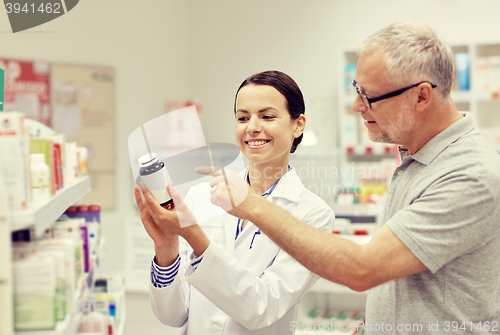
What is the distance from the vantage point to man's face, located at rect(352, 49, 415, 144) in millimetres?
1301

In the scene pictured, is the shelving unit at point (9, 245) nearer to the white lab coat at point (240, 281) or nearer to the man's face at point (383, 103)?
the white lab coat at point (240, 281)

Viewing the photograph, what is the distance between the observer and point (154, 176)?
117 centimetres

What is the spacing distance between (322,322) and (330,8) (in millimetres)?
2963

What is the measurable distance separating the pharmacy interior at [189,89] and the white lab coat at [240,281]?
2.15 feet

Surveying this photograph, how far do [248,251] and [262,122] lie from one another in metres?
0.43

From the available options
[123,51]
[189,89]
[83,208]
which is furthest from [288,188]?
[189,89]

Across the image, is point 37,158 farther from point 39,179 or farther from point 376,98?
point 376,98

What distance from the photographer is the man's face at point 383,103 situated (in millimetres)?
1301

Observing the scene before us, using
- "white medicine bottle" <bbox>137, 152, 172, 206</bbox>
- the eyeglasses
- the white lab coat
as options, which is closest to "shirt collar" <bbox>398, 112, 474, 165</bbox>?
the eyeglasses

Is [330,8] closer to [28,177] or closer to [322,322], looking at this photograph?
[322,322]

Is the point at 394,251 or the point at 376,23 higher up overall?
the point at 376,23

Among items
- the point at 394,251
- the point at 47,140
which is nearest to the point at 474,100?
the point at 394,251

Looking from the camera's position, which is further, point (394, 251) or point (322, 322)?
point (322, 322)

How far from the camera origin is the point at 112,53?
454 centimetres
